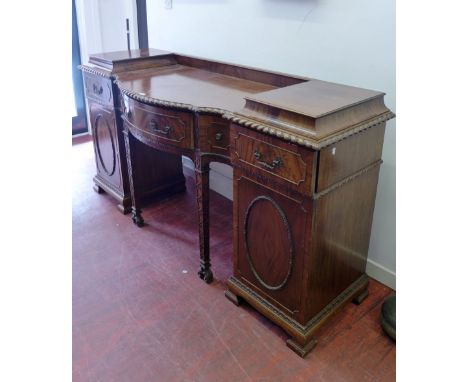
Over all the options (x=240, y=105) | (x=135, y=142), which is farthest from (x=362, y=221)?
(x=135, y=142)

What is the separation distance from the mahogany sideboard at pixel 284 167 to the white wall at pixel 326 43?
0.50 ft

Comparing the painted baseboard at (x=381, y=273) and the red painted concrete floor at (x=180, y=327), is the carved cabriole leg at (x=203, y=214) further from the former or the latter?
the painted baseboard at (x=381, y=273)

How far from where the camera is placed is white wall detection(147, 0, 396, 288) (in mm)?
1600

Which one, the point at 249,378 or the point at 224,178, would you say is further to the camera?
the point at 224,178

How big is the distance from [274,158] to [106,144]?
58.4 inches

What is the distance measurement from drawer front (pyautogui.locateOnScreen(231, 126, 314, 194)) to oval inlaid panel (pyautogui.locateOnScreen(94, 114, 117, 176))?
1.19 meters

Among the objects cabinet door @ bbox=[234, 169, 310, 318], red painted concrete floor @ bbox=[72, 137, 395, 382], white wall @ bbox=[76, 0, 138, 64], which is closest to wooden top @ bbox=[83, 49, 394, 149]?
cabinet door @ bbox=[234, 169, 310, 318]

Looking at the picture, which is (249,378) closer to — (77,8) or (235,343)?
(235,343)

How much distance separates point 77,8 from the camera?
344 centimetres

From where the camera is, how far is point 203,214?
1.84 meters

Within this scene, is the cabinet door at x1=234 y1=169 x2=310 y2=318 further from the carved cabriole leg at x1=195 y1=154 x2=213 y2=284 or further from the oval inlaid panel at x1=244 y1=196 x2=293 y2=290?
the carved cabriole leg at x1=195 y1=154 x2=213 y2=284

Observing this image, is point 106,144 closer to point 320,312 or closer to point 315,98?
point 315,98

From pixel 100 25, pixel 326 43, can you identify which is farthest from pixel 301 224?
pixel 100 25
